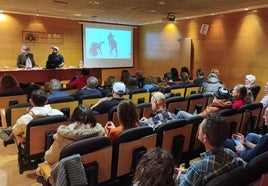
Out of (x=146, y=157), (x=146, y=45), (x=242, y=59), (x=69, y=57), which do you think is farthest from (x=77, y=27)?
(x=146, y=157)

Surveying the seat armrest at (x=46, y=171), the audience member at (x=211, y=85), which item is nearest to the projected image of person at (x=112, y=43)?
the audience member at (x=211, y=85)

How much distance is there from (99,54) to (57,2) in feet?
14.2

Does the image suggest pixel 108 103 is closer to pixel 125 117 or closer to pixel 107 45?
pixel 125 117

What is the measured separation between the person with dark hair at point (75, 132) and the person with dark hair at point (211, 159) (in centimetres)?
92

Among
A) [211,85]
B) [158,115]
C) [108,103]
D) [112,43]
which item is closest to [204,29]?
[211,85]

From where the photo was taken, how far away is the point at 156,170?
120 centimetres

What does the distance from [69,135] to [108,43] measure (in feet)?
30.9

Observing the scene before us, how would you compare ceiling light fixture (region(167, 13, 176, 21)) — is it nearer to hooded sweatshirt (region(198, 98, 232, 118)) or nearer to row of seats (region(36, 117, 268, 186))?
hooded sweatshirt (region(198, 98, 232, 118))

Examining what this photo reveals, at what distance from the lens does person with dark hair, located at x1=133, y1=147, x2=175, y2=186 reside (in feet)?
3.90

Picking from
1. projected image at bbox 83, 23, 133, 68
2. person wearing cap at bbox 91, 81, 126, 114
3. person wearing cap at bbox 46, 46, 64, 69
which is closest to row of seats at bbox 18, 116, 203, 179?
person wearing cap at bbox 91, 81, 126, 114

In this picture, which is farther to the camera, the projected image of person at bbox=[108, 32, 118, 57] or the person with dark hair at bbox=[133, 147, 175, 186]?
the projected image of person at bbox=[108, 32, 118, 57]

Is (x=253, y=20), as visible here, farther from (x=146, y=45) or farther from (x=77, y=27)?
(x=77, y=27)

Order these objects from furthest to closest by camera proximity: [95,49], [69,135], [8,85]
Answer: [95,49]
[8,85]
[69,135]

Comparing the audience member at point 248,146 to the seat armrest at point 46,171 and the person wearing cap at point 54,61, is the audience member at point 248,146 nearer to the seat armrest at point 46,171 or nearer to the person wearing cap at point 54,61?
the seat armrest at point 46,171
